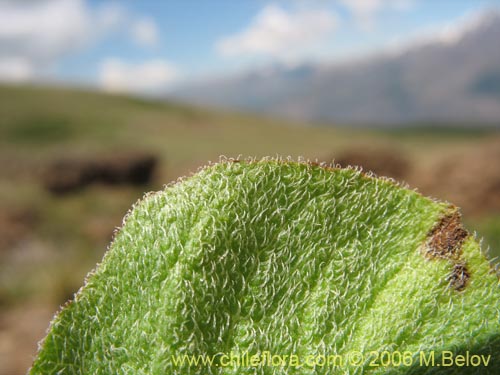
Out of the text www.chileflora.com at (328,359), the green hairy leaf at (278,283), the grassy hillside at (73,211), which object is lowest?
the text www.chileflora.com at (328,359)

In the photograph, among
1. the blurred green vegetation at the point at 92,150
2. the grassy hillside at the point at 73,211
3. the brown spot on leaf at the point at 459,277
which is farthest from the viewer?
the blurred green vegetation at the point at 92,150

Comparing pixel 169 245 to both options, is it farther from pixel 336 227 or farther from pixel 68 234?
pixel 68 234

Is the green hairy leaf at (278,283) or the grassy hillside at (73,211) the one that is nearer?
the green hairy leaf at (278,283)

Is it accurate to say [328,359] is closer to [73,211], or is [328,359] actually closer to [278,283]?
[278,283]

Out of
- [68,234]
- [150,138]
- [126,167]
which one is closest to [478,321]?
[68,234]

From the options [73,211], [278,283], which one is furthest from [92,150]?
[278,283]

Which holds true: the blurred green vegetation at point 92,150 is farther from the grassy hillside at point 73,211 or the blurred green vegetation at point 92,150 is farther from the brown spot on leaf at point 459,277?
the brown spot on leaf at point 459,277

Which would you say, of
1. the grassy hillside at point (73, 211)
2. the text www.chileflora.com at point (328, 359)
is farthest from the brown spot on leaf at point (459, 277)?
the grassy hillside at point (73, 211)

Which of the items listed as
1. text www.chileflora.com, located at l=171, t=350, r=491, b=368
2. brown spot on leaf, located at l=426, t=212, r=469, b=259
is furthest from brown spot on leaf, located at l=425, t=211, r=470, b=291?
text www.chileflora.com, located at l=171, t=350, r=491, b=368
